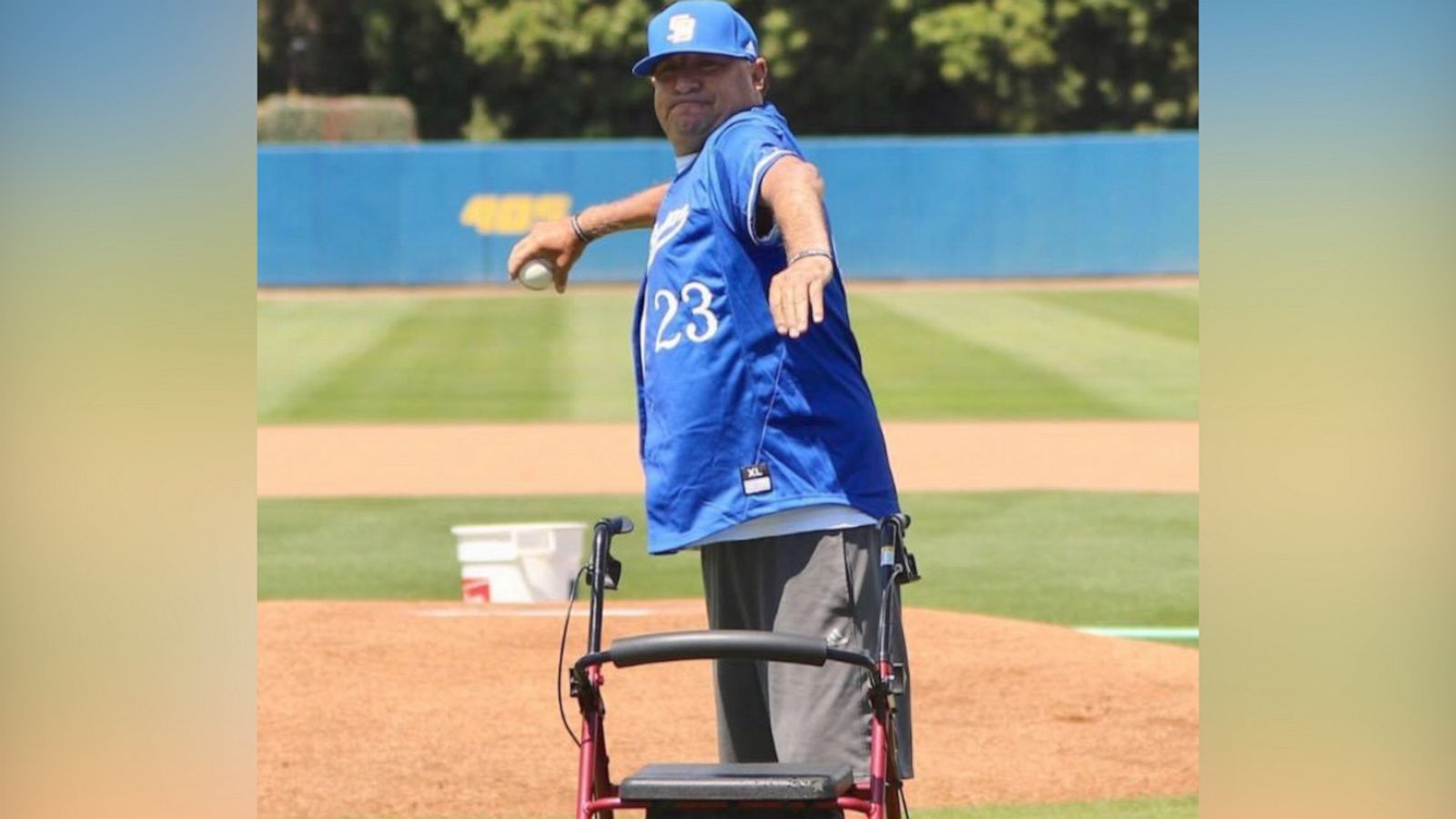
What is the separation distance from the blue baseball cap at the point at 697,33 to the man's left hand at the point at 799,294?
64cm

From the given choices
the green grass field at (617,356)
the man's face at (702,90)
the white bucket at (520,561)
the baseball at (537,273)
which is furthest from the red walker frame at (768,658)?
the green grass field at (617,356)

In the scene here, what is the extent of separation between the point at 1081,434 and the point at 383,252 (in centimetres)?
1866

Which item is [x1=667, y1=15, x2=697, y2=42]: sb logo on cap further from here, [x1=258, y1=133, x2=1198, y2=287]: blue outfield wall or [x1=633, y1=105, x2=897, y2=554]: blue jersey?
[x1=258, y1=133, x2=1198, y2=287]: blue outfield wall

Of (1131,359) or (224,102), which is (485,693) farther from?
(1131,359)

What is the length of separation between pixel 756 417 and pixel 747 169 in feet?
1.43

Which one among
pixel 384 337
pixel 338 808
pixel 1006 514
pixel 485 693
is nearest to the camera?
pixel 338 808

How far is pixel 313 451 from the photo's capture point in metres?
16.3

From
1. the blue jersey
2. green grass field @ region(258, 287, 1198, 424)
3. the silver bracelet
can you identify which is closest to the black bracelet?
the blue jersey

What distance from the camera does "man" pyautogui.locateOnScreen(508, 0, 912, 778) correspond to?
4145mm

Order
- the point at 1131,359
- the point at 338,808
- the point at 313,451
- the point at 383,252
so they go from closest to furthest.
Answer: the point at 338,808 → the point at 313,451 → the point at 1131,359 → the point at 383,252

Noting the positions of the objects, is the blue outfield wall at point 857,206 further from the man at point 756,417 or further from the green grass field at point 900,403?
the man at point 756,417

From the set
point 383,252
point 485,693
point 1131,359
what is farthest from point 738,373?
point 383,252

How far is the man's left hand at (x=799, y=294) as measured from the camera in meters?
3.62

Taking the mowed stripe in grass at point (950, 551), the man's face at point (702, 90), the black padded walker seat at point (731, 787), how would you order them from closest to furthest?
the black padded walker seat at point (731, 787) → the man's face at point (702, 90) → the mowed stripe in grass at point (950, 551)
